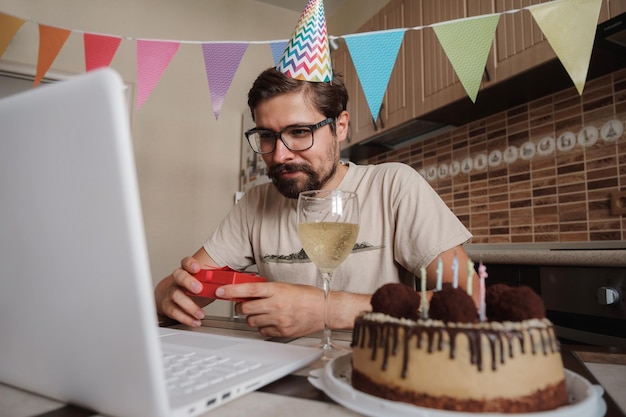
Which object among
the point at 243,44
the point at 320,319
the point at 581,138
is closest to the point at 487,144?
the point at 581,138

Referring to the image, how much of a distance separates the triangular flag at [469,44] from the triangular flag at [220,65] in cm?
79

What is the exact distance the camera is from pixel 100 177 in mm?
267

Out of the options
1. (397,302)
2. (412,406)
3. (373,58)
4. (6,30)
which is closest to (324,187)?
(373,58)

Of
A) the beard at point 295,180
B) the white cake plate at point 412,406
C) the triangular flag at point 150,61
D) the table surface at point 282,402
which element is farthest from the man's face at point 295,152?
the white cake plate at point 412,406

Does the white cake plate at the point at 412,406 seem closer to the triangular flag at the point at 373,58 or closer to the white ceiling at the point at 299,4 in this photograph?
the triangular flag at the point at 373,58

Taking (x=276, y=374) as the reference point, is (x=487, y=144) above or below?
above

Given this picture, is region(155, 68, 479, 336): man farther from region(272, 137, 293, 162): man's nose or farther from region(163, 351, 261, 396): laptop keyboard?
region(163, 351, 261, 396): laptop keyboard

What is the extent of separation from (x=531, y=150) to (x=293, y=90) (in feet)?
4.20

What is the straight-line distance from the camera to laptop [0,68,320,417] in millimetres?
262

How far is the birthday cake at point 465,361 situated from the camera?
36cm

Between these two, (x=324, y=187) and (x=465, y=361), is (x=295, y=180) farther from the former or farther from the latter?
(x=465, y=361)

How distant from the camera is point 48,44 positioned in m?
1.81

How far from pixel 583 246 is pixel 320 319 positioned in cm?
138

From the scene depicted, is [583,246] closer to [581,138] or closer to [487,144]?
[581,138]
